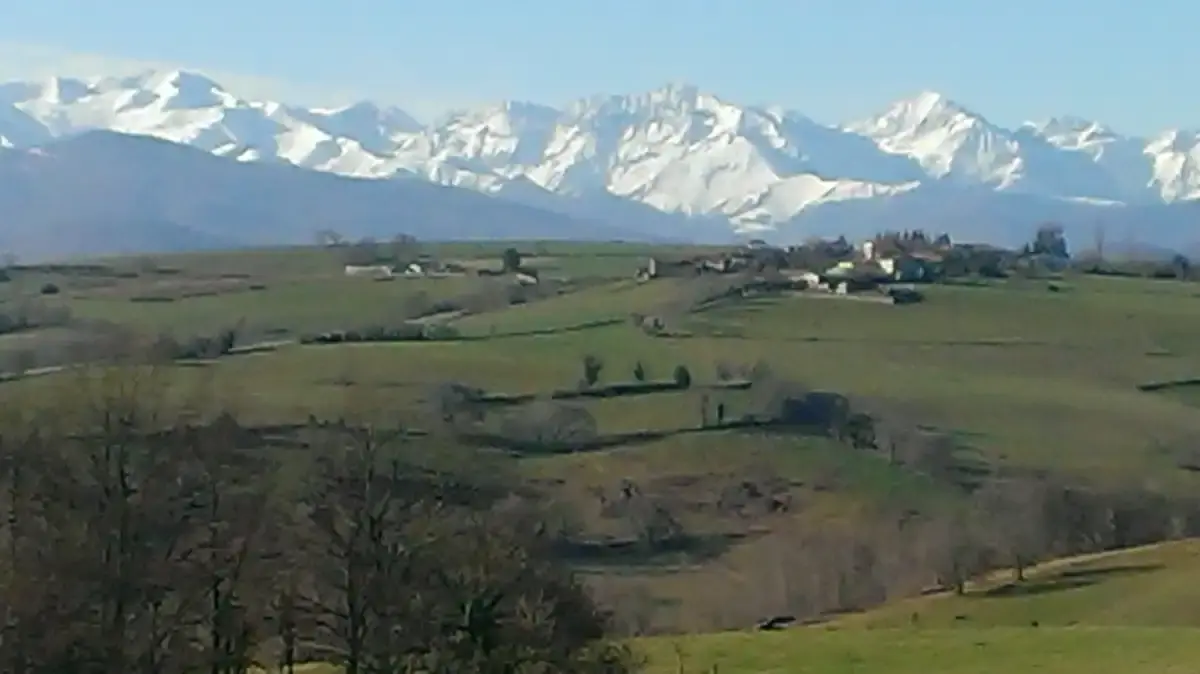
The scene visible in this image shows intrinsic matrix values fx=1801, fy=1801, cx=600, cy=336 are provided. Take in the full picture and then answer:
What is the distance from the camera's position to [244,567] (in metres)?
32.1

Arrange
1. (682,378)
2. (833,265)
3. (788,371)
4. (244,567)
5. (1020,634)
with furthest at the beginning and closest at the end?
1. (833,265)
2. (788,371)
3. (682,378)
4. (1020,634)
5. (244,567)

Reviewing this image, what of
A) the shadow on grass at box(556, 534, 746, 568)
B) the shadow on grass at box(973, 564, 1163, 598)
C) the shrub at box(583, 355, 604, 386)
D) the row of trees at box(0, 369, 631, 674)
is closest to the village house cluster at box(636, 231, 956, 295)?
the shrub at box(583, 355, 604, 386)

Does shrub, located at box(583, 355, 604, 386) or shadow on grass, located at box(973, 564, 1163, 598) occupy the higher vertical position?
shadow on grass, located at box(973, 564, 1163, 598)

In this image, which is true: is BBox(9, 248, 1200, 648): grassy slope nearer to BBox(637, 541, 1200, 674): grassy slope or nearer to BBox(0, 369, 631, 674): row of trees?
BBox(637, 541, 1200, 674): grassy slope

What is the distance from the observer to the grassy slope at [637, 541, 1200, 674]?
3862 centimetres

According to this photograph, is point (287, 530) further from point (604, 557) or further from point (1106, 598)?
point (604, 557)

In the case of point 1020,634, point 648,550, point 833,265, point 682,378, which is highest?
point 1020,634

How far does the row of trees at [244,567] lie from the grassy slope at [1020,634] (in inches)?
335

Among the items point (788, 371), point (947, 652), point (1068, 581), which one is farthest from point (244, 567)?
point (788, 371)

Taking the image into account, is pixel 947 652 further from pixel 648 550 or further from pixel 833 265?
pixel 833 265

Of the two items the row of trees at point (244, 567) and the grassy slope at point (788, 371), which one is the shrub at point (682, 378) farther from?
the row of trees at point (244, 567)

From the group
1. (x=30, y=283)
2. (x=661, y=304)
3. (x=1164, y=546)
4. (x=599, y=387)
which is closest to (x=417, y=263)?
(x=30, y=283)

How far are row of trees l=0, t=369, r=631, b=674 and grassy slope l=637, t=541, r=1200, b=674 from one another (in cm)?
851

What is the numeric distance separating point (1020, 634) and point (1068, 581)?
15.5m
